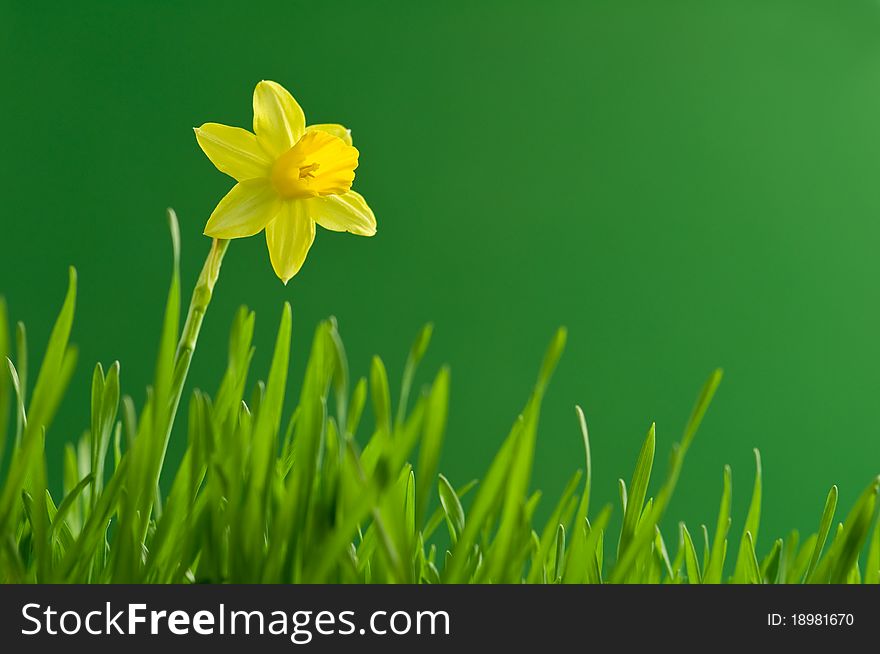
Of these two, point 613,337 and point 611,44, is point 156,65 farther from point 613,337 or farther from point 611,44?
point 613,337

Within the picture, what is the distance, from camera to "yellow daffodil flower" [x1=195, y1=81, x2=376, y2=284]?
0.49 metres

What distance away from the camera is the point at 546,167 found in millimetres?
2586

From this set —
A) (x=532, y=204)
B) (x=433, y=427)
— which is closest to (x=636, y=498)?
(x=433, y=427)

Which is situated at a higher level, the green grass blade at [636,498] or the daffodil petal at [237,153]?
the daffodil petal at [237,153]

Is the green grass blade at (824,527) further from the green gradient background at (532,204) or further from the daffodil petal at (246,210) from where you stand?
the green gradient background at (532,204)

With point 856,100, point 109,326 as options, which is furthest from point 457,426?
point 856,100

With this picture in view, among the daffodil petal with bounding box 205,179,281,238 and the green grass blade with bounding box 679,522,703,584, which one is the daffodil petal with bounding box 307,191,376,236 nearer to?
the daffodil petal with bounding box 205,179,281,238

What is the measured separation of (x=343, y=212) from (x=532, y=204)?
208 cm

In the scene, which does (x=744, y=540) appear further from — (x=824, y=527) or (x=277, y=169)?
(x=277, y=169)

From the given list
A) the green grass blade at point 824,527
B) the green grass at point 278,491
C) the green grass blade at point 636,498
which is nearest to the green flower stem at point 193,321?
the green grass at point 278,491

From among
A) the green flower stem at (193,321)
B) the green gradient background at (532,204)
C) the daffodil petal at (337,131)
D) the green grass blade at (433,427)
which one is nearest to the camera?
the green grass blade at (433,427)

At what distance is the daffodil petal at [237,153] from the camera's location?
50cm

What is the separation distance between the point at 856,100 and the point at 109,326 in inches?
97.2

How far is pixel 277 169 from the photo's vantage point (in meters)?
0.50
